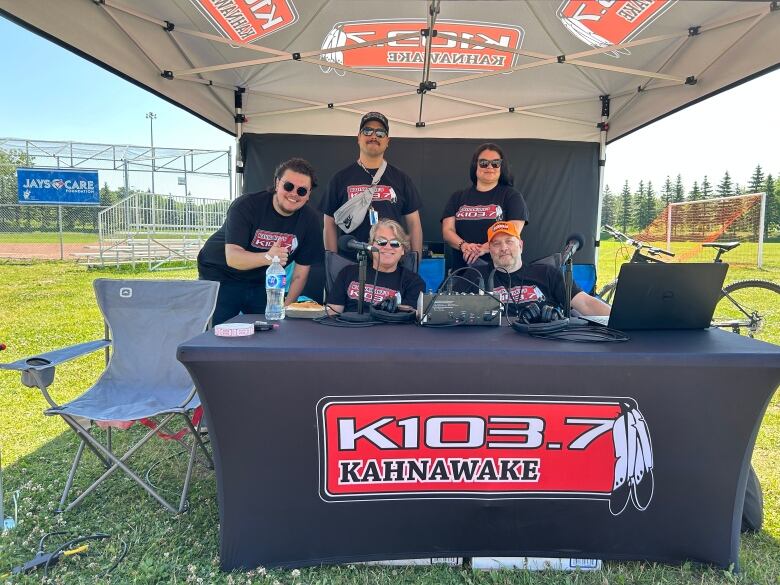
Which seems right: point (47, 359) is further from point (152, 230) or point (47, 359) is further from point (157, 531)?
point (152, 230)

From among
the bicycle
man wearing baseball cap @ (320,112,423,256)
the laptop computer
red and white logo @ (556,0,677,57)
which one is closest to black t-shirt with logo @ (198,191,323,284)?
man wearing baseball cap @ (320,112,423,256)

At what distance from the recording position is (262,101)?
13.7 ft

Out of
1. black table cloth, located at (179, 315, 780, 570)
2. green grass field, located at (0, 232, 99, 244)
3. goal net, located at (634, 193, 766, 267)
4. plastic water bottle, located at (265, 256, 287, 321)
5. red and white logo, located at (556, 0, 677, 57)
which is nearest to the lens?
black table cloth, located at (179, 315, 780, 570)

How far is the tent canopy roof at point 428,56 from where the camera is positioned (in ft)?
9.00

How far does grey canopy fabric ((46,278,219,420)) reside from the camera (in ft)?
7.88

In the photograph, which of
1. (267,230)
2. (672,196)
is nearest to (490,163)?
(267,230)

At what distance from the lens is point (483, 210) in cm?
300

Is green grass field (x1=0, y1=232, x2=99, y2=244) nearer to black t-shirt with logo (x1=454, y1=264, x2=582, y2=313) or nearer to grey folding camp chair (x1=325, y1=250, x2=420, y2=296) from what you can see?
grey folding camp chair (x1=325, y1=250, x2=420, y2=296)

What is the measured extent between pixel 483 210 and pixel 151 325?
2045 mm

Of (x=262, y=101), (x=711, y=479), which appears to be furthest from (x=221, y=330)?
(x=262, y=101)

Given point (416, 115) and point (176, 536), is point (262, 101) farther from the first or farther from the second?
point (176, 536)

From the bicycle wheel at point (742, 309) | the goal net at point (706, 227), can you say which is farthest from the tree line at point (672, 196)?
the bicycle wheel at point (742, 309)

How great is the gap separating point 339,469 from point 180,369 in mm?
1344

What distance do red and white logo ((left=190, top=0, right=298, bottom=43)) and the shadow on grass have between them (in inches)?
104
